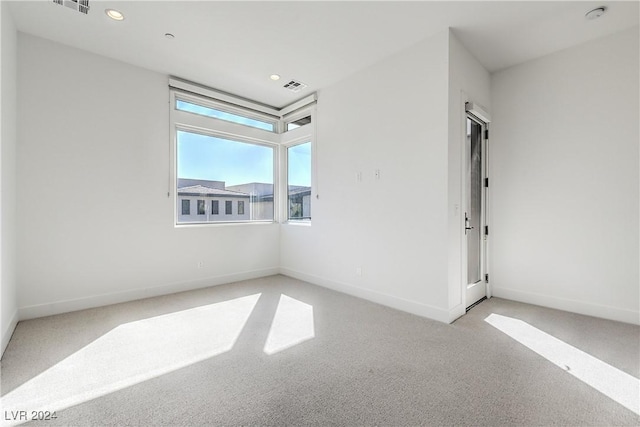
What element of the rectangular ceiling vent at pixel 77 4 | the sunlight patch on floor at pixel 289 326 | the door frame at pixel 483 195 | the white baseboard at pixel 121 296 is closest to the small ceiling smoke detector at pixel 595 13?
the door frame at pixel 483 195

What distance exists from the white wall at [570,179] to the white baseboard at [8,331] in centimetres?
515

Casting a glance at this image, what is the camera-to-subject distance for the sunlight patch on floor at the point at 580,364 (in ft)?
6.00

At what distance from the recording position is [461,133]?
321 cm

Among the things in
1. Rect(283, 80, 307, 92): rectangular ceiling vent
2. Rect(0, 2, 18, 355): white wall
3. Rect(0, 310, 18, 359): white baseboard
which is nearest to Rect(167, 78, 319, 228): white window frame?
Rect(283, 80, 307, 92): rectangular ceiling vent

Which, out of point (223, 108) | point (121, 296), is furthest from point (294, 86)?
point (121, 296)

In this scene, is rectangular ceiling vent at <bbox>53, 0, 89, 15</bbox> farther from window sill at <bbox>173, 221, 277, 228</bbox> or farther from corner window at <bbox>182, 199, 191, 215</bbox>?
window sill at <bbox>173, 221, 277, 228</bbox>

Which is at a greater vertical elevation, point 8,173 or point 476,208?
point 8,173

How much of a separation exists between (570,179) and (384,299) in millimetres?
2527

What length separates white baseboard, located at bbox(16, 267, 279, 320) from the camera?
3121 mm

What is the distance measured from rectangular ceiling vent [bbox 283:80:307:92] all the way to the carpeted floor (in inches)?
124

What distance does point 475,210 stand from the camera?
3770 millimetres

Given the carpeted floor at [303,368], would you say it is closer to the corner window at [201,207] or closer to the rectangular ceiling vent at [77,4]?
the corner window at [201,207]

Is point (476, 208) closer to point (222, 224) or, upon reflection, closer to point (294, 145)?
point (294, 145)

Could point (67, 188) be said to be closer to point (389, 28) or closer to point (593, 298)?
point (389, 28)
